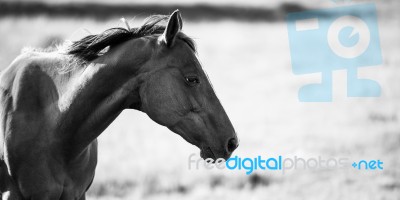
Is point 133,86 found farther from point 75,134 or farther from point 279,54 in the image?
point 279,54

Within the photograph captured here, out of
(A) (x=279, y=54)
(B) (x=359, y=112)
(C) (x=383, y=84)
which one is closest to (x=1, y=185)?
(B) (x=359, y=112)

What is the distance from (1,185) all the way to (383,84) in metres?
12.5

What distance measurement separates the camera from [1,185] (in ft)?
13.3

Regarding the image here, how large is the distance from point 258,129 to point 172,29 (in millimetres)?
8595

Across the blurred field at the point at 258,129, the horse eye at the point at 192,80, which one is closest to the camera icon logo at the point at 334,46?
the blurred field at the point at 258,129

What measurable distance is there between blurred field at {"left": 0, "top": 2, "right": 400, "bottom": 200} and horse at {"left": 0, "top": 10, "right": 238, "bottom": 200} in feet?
1.38

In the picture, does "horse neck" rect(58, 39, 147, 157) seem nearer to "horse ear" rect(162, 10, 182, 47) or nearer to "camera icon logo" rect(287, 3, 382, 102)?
"horse ear" rect(162, 10, 182, 47)

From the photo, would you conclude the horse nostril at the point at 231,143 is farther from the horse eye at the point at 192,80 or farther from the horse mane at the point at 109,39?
the horse mane at the point at 109,39

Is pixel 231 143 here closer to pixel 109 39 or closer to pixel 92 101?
pixel 92 101

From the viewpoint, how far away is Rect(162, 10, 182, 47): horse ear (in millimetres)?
3653

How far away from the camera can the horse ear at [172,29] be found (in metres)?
3.65

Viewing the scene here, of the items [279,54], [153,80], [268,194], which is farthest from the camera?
[279,54]

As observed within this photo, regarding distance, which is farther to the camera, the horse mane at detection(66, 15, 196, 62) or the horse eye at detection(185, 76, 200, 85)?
the horse mane at detection(66, 15, 196, 62)

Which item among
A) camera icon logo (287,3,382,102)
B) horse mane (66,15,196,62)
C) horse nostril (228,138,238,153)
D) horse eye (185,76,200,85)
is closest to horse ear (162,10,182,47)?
horse mane (66,15,196,62)
